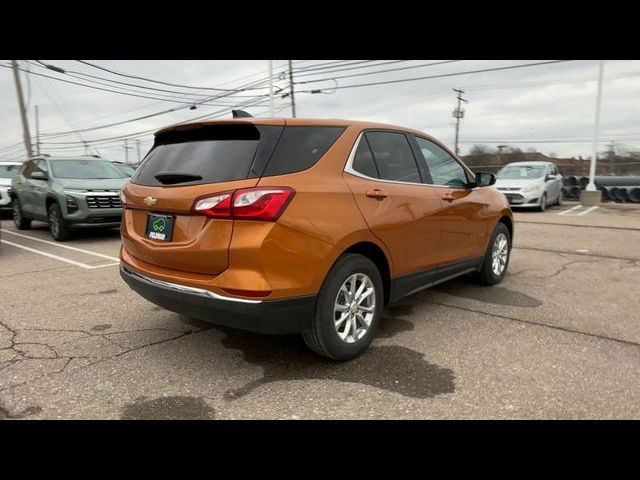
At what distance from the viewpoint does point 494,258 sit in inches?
221

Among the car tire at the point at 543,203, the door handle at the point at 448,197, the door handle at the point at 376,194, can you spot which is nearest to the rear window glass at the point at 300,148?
the door handle at the point at 376,194

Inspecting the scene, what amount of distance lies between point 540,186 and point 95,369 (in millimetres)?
14862

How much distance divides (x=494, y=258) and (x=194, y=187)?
3957mm

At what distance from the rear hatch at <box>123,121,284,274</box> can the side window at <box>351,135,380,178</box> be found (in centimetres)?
69

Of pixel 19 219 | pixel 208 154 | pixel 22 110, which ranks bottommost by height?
pixel 19 219

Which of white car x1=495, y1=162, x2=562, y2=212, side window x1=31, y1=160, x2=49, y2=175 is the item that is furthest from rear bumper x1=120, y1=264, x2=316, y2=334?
white car x1=495, y1=162, x2=562, y2=212

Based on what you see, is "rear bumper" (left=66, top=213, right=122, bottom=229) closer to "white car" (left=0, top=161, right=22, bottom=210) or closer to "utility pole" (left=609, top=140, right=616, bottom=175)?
"white car" (left=0, top=161, right=22, bottom=210)

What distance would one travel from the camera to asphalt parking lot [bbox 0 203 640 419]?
280 centimetres

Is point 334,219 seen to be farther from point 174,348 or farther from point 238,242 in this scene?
point 174,348

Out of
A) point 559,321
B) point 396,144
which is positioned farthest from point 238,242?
point 559,321

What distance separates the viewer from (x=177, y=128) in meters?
3.52

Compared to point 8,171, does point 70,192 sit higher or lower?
lower

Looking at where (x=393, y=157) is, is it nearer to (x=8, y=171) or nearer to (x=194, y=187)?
(x=194, y=187)

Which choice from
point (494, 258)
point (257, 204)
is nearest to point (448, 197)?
point (494, 258)
